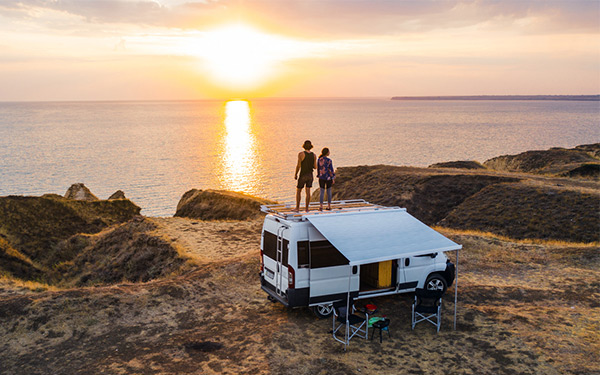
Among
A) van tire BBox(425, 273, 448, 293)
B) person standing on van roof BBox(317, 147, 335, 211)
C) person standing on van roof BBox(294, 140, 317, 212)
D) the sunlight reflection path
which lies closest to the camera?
person standing on van roof BBox(294, 140, 317, 212)

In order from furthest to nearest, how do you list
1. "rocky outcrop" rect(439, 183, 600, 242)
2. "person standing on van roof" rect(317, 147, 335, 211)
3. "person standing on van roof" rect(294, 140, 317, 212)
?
1. "rocky outcrop" rect(439, 183, 600, 242)
2. "person standing on van roof" rect(317, 147, 335, 211)
3. "person standing on van roof" rect(294, 140, 317, 212)

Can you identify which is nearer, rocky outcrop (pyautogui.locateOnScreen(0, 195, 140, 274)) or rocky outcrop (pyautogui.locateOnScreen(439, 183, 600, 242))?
rocky outcrop (pyautogui.locateOnScreen(439, 183, 600, 242))

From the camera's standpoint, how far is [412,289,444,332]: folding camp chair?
38.6 ft

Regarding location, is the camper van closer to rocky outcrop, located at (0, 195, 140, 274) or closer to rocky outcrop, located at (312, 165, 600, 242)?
rocky outcrop, located at (312, 165, 600, 242)

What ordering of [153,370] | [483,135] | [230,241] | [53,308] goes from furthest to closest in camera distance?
[483,135] → [230,241] → [53,308] → [153,370]

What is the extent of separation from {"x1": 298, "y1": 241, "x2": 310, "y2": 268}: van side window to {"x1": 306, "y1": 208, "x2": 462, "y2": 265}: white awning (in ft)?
1.99

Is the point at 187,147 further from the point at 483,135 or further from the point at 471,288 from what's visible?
the point at 471,288

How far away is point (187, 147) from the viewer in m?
124

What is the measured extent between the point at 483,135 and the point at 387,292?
496ft

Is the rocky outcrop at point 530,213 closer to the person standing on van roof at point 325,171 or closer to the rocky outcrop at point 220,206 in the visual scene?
the rocky outcrop at point 220,206

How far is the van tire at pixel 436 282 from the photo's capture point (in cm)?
1372

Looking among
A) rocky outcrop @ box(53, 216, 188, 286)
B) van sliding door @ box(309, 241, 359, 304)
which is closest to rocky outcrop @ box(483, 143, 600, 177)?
rocky outcrop @ box(53, 216, 188, 286)

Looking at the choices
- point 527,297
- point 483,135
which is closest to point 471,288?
point 527,297

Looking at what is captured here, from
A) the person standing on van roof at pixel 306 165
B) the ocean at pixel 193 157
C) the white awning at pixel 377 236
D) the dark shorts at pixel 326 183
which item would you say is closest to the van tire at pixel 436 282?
the white awning at pixel 377 236
